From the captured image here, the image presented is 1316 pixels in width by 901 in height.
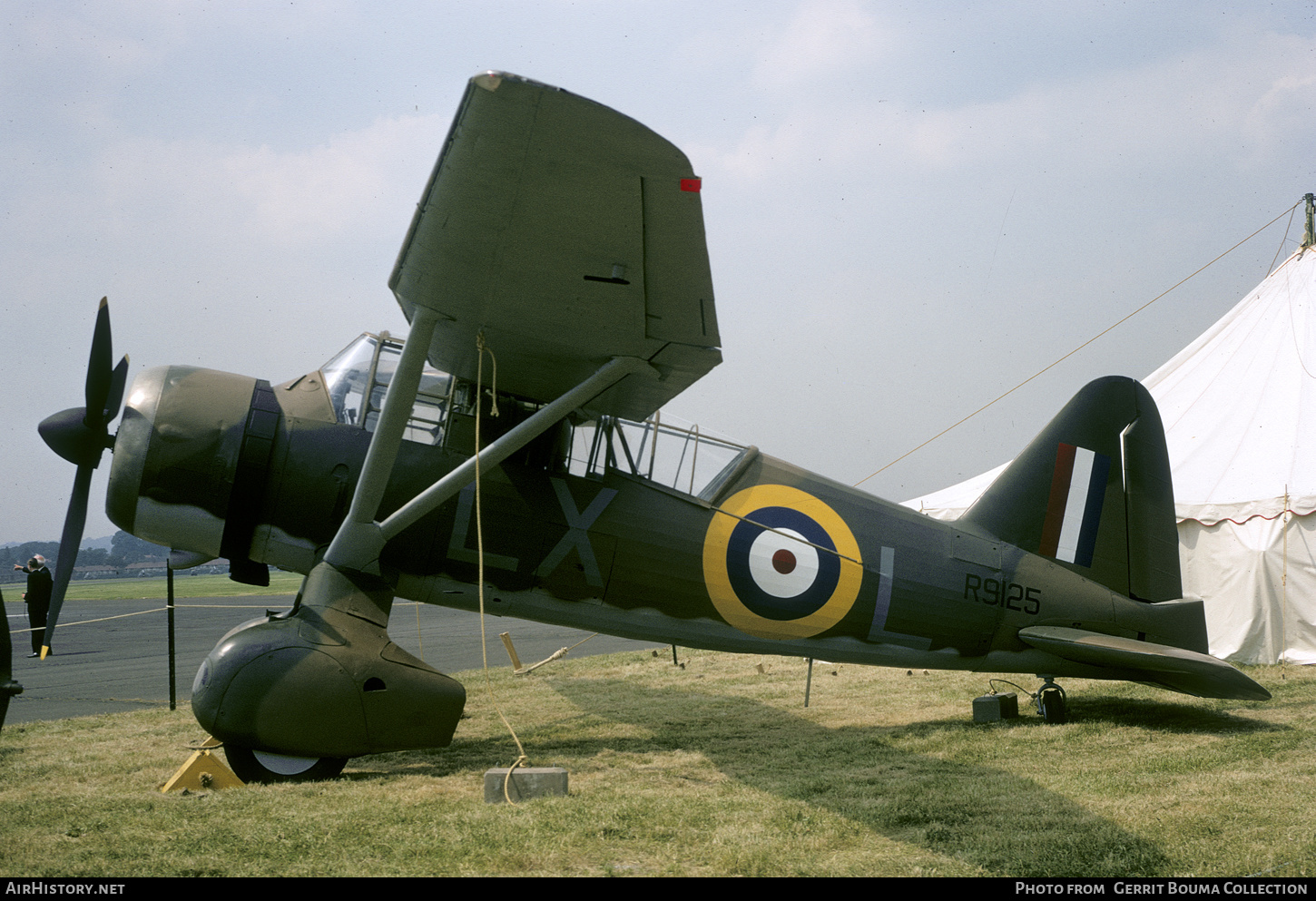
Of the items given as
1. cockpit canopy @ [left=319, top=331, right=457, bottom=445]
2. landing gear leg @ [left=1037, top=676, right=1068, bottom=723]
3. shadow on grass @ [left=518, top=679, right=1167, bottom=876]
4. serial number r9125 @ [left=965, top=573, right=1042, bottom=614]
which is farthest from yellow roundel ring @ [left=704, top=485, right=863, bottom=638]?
cockpit canopy @ [left=319, top=331, right=457, bottom=445]

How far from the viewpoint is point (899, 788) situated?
4.80 metres

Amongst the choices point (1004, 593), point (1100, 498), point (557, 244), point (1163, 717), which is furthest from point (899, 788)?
point (1100, 498)

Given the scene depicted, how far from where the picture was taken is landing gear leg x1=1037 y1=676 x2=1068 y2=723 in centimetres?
693

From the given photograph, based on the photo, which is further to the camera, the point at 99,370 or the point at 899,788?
the point at 99,370

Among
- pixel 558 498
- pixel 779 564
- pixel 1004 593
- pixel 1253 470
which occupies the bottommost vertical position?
pixel 1004 593

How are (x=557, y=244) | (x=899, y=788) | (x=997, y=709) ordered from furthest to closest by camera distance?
(x=997, y=709)
(x=899, y=788)
(x=557, y=244)

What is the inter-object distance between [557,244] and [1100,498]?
553 centimetres

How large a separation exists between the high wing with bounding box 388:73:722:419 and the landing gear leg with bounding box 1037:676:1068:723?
13.7ft

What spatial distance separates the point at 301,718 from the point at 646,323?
2.99 meters

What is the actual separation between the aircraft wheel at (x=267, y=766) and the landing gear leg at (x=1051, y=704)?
5.46m

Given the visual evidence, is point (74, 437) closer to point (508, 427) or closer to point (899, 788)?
point (508, 427)

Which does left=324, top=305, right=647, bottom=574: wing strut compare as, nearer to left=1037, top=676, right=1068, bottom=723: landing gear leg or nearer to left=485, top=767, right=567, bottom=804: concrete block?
left=485, top=767, right=567, bottom=804: concrete block

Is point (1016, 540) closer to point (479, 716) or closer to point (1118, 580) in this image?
point (1118, 580)

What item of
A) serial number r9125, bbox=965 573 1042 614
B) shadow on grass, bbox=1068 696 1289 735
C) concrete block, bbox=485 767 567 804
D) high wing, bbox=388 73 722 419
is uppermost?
high wing, bbox=388 73 722 419
